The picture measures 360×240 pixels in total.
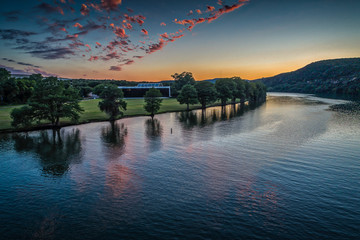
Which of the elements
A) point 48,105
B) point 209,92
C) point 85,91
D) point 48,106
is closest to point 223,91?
point 209,92

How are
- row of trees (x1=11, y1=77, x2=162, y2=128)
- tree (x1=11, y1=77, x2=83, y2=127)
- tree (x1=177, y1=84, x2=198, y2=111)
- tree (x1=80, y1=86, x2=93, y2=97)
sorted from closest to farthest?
row of trees (x1=11, y1=77, x2=162, y2=128) < tree (x1=11, y1=77, x2=83, y2=127) < tree (x1=177, y1=84, x2=198, y2=111) < tree (x1=80, y1=86, x2=93, y2=97)

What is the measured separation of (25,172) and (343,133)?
6685 cm

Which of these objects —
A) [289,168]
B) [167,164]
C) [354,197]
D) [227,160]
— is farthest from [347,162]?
[167,164]

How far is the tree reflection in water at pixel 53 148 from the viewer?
105 feet

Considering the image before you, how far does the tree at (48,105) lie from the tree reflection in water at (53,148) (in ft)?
18.1

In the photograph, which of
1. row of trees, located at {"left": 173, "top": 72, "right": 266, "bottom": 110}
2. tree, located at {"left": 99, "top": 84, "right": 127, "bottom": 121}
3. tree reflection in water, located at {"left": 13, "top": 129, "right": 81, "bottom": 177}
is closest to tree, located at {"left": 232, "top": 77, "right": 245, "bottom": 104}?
row of trees, located at {"left": 173, "top": 72, "right": 266, "bottom": 110}

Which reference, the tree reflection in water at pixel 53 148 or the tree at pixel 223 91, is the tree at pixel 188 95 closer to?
the tree at pixel 223 91

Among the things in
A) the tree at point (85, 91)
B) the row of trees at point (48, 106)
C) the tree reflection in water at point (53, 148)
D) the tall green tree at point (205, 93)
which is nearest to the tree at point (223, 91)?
the tall green tree at point (205, 93)

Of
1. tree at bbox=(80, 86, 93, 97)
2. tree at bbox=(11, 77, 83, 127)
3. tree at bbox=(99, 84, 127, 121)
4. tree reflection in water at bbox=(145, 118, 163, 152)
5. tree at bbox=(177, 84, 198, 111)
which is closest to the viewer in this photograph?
tree reflection in water at bbox=(145, 118, 163, 152)

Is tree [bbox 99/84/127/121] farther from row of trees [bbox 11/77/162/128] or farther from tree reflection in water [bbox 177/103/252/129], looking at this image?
tree reflection in water [bbox 177/103/252/129]

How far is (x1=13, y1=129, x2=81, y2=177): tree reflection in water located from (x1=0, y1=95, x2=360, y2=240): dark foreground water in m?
0.20

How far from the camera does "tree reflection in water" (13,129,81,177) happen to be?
3206 centimetres

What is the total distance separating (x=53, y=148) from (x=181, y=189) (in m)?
31.6

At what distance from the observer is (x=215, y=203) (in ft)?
69.8
